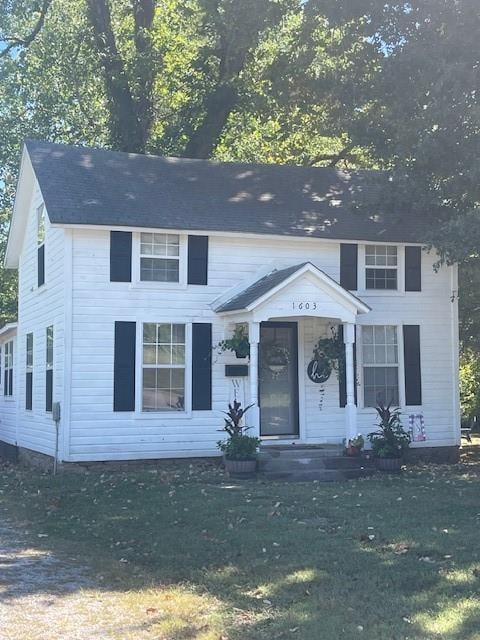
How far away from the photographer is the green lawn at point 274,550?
18.3 ft

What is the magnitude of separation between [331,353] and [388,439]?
2.07 meters

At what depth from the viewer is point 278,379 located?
1527cm

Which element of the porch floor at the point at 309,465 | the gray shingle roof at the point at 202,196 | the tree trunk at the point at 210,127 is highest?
the tree trunk at the point at 210,127

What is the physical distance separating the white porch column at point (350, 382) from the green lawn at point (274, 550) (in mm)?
1721

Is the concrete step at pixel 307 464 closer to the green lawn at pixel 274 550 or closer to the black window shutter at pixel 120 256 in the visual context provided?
the green lawn at pixel 274 550

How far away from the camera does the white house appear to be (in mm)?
14078

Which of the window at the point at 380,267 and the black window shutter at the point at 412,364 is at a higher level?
the window at the point at 380,267

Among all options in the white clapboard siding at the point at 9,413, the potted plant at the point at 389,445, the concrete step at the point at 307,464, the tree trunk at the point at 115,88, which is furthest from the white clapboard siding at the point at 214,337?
the tree trunk at the point at 115,88

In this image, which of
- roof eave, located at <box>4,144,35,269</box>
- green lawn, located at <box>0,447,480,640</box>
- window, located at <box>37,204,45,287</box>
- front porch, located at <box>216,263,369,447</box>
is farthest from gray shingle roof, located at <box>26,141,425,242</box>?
green lawn, located at <box>0,447,480,640</box>

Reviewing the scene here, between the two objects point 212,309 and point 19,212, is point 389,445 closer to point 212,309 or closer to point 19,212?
point 212,309

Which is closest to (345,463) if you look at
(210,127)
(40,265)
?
(40,265)

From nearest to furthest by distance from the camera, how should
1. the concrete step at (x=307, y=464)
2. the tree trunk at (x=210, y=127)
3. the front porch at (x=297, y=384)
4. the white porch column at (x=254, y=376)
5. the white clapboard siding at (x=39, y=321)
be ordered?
1. the concrete step at (x=307, y=464)
2. the white porch column at (x=254, y=376)
3. the white clapboard siding at (x=39, y=321)
4. the front porch at (x=297, y=384)
5. the tree trunk at (x=210, y=127)

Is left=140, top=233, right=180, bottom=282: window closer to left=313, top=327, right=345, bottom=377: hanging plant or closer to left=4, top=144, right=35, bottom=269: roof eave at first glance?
left=313, top=327, right=345, bottom=377: hanging plant

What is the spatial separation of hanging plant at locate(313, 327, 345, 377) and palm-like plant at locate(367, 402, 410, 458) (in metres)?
1.15
